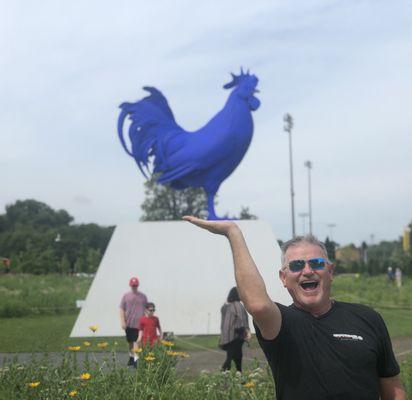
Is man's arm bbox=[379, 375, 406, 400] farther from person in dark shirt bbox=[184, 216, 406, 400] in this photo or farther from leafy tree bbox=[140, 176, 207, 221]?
leafy tree bbox=[140, 176, 207, 221]

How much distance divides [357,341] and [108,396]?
1925 mm

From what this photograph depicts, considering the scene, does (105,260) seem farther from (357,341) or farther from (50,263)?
(50,263)

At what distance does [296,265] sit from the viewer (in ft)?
6.85

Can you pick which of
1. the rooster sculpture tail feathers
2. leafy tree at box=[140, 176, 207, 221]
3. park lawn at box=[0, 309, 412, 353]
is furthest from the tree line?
the rooster sculpture tail feathers

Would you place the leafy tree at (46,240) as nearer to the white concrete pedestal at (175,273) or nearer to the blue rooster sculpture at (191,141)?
the white concrete pedestal at (175,273)

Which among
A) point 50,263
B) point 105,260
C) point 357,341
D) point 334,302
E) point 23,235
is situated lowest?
point 357,341

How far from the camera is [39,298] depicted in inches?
728

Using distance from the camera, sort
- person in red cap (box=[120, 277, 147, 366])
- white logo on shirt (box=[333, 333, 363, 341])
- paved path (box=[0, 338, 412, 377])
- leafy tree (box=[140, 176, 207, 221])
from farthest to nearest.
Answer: leafy tree (box=[140, 176, 207, 221])
person in red cap (box=[120, 277, 147, 366])
paved path (box=[0, 338, 412, 377])
white logo on shirt (box=[333, 333, 363, 341])

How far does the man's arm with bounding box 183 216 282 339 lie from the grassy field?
23.0 ft

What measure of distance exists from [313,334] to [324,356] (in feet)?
0.27

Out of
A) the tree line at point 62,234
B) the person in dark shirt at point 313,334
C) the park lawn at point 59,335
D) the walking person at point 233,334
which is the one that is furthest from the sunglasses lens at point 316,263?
the tree line at point 62,234

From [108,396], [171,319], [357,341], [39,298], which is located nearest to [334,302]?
[357,341]

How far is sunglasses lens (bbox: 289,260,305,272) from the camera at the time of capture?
2078mm

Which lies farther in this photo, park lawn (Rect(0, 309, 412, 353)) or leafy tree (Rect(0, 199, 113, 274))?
leafy tree (Rect(0, 199, 113, 274))
